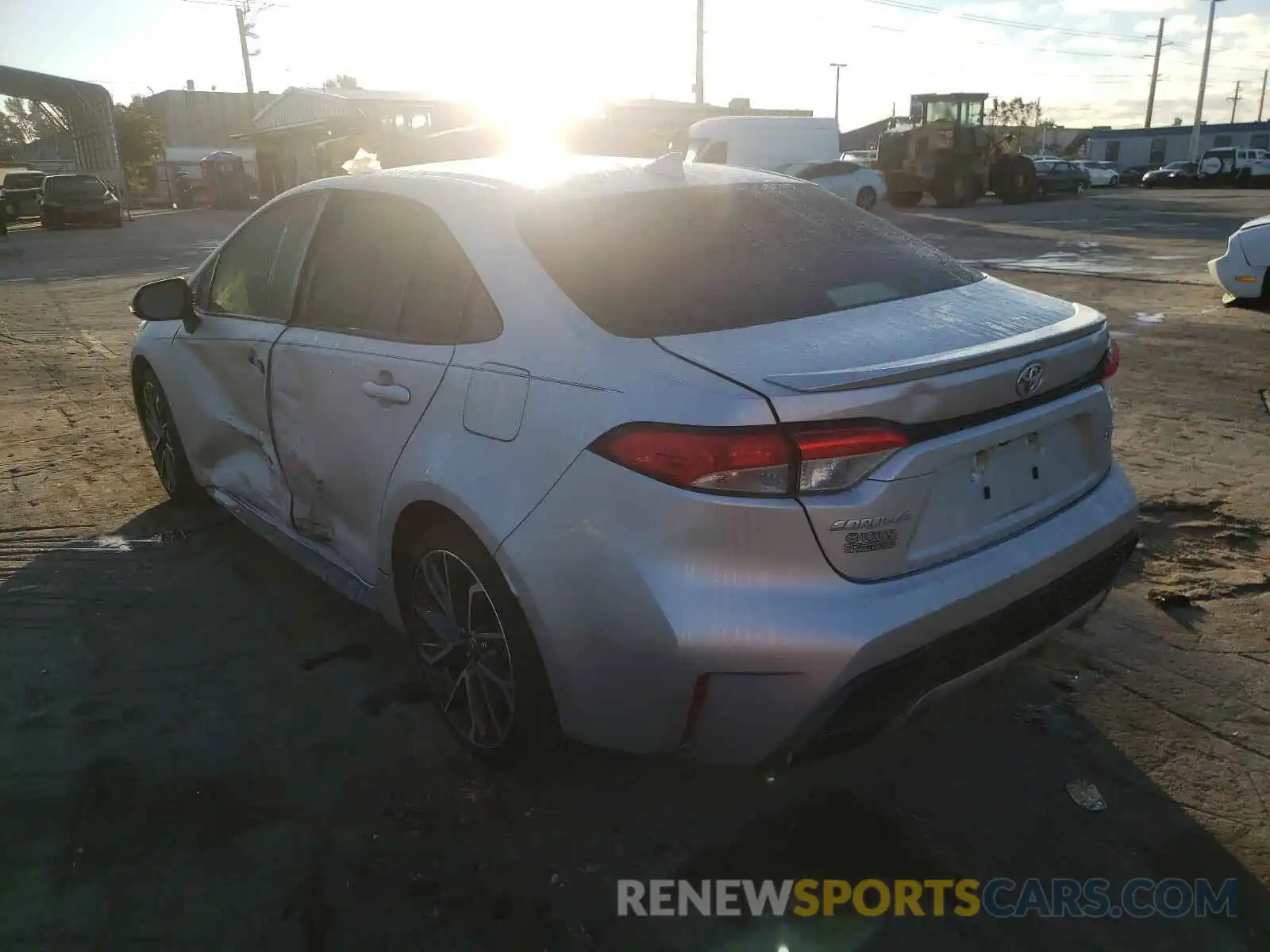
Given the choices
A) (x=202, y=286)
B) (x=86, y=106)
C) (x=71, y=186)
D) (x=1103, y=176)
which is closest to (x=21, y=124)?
(x=86, y=106)

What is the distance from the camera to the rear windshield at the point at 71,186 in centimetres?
2777

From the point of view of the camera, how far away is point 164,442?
15.1ft

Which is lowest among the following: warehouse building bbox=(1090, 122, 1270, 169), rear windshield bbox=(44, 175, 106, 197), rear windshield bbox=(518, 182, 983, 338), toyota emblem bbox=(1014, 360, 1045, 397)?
toyota emblem bbox=(1014, 360, 1045, 397)

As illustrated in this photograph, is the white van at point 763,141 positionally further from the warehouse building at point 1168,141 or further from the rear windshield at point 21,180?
the warehouse building at point 1168,141

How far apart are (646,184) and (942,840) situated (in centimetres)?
200

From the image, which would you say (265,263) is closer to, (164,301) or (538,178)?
(164,301)

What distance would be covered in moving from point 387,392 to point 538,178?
2.57ft

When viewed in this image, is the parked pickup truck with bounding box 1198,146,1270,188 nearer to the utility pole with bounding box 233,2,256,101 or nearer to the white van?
the white van

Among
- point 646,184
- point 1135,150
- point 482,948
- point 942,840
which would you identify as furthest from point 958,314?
point 1135,150

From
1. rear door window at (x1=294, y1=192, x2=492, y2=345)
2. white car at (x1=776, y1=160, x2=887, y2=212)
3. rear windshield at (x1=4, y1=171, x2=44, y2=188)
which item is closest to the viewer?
rear door window at (x1=294, y1=192, x2=492, y2=345)

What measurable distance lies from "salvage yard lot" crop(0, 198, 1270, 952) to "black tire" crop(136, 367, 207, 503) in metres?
0.49

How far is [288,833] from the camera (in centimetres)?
242

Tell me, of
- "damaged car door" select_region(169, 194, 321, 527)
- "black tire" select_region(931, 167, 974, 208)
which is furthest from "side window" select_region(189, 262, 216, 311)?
"black tire" select_region(931, 167, 974, 208)

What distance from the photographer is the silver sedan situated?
1.93 m
